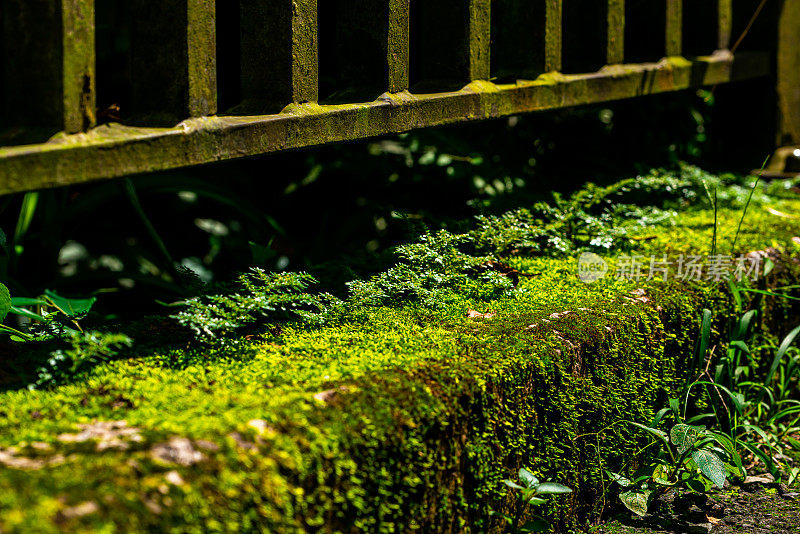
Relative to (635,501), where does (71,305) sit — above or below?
above

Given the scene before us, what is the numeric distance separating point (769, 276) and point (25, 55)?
2.47m

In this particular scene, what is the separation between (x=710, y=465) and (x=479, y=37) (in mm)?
1512

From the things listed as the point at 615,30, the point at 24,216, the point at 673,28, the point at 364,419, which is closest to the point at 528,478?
the point at 364,419

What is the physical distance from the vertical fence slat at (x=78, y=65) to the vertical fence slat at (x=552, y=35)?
5.74 ft

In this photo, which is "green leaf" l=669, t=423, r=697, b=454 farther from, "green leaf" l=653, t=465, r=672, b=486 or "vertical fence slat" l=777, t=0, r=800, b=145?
"vertical fence slat" l=777, t=0, r=800, b=145

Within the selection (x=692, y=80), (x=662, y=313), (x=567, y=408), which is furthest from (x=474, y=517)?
(x=692, y=80)

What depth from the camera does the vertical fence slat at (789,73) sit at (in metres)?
4.11

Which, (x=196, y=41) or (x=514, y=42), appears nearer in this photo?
(x=196, y=41)

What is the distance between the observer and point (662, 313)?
7.75 feet

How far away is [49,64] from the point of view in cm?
169

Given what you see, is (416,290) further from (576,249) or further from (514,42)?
(514,42)

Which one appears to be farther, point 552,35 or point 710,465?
point 552,35

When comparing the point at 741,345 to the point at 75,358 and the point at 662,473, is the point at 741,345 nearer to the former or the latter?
the point at 662,473

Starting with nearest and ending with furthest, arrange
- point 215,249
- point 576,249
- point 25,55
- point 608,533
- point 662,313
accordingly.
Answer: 1. point 25,55
2. point 608,533
3. point 662,313
4. point 576,249
5. point 215,249
